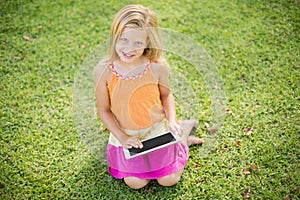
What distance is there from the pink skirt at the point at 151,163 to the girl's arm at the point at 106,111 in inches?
5.6

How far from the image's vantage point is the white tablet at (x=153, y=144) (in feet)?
8.54

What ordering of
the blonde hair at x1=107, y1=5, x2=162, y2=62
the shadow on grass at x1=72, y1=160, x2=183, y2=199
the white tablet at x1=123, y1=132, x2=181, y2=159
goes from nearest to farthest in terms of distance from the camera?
the blonde hair at x1=107, y1=5, x2=162, y2=62
the white tablet at x1=123, y1=132, x2=181, y2=159
the shadow on grass at x1=72, y1=160, x2=183, y2=199

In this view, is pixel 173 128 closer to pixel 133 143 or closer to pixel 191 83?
pixel 133 143

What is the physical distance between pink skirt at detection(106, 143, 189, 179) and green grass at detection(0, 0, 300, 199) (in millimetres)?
171

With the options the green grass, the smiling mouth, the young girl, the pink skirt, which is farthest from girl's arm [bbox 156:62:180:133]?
the green grass

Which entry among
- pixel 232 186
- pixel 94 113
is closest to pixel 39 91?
pixel 94 113

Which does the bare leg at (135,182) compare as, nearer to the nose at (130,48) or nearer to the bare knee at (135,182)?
the bare knee at (135,182)

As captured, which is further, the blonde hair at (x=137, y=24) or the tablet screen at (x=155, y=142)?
the tablet screen at (x=155, y=142)

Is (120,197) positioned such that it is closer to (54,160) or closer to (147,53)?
(54,160)

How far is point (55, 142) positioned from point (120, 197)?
80cm

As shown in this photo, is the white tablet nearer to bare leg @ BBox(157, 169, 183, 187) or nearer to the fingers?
the fingers

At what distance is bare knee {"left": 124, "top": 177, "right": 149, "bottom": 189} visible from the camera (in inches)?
109

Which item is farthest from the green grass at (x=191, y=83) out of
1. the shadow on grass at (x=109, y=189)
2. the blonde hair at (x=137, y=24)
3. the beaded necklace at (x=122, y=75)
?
the blonde hair at (x=137, y=24)

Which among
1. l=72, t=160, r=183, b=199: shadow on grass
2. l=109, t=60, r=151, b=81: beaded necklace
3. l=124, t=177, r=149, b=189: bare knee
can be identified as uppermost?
l=109, t=60, r=151, b=81: beaded necklace
